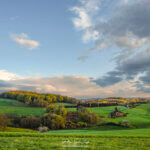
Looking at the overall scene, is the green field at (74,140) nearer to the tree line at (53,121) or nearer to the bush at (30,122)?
the tree line at (53,121)

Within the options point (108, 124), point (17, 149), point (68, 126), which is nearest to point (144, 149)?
point (17, 149)

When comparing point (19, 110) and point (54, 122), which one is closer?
point (54, 122)

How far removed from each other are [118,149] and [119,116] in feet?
299

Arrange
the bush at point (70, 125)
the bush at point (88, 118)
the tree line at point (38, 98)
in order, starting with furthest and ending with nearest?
1. the tree line at point (38, 98)
2. the bush at point (88, 118)
3. the bush at point (70, 125)

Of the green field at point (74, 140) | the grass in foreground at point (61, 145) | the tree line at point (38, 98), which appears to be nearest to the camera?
the grass in foreground at point (61, 145)

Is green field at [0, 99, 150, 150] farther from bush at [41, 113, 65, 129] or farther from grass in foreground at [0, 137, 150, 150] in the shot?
bush at [41, 113, 65, 129]

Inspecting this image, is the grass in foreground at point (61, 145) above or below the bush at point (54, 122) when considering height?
above

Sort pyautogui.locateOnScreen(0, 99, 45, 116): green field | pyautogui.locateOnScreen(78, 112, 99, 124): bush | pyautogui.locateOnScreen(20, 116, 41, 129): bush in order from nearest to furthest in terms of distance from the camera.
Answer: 1. pyautogui.locateOnScreen(20, 116, 41, 129): bush
2. pyautogui.locateOnScreen(78, 112, 99, 124): bush
3. pyautogui.locateOnScreen(0, 99, 45, 116): green field

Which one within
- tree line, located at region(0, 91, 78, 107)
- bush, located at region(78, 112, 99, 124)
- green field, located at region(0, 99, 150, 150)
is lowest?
bush, located at region(78, 112, 99, 124)

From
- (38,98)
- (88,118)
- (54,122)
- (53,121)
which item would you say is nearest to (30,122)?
(53,121)

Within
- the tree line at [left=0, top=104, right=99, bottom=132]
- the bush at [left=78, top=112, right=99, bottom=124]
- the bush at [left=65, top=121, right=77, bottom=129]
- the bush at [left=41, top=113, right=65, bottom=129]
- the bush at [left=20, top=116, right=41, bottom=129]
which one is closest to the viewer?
the bush at [left=65, top=121, right=77, bottom=129]

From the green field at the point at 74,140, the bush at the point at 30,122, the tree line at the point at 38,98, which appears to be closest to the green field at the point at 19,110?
the tree line at the point at 38,98

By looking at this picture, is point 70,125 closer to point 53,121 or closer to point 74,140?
point 53,121

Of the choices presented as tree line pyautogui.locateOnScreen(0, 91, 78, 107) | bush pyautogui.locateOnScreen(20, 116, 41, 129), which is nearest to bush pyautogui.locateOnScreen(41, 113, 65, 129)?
bush pyautogui.locateOnScreen(20, 116, 41, 129)
